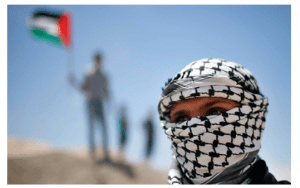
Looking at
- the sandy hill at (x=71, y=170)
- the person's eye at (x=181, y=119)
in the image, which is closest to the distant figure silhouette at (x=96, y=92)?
the sandy hill at (x=71, y=170)

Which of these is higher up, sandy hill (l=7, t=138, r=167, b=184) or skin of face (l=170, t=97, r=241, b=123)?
skin of face (l=170, t=97, r=241, b=123)

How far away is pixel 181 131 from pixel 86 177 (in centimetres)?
342

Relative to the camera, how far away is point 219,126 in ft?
4.84

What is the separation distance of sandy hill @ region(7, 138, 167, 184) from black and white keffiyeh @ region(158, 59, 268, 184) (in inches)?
104

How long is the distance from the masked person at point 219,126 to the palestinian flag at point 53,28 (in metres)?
3.77

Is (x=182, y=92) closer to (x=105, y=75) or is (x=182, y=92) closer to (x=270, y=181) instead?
(x=270, y=181)

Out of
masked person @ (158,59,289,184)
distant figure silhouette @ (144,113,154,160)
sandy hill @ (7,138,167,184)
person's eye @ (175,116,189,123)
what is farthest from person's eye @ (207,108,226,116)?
distant figure silhouette @ (144,113,154,160)

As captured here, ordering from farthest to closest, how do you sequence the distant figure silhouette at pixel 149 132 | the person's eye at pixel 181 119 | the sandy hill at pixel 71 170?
the distant figure silhouette at pixel 149 132 → the sandy hill at pixel 71 170 → the person's eye at pixel 181 119

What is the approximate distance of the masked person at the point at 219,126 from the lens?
142 cm

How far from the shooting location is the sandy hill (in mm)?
4293

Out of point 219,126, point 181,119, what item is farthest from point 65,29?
point 219,126

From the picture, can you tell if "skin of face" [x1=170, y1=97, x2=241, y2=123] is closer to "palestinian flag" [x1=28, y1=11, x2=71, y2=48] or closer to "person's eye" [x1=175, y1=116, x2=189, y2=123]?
"person's eye" [x1=175, y1=116, x2=189, y2=123]

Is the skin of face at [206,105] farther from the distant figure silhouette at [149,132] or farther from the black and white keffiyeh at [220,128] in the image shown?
the distant figure silhouette at [149,132]

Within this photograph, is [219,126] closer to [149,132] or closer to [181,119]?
[181,119]
